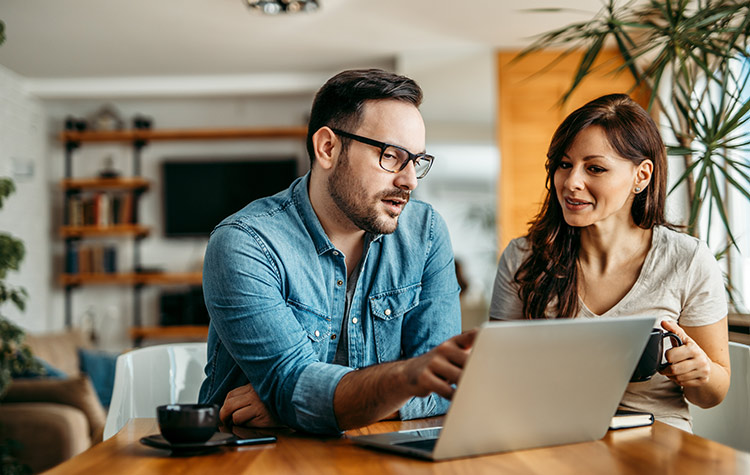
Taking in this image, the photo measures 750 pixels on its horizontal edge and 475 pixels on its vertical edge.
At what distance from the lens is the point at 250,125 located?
19.9 ft

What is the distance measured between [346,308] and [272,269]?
198 mm

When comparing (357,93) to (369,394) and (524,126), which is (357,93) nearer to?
(369,394)

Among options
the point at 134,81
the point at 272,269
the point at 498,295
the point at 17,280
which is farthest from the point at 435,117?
the point at 272,269

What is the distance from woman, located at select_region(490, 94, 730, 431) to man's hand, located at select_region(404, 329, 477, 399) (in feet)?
2.32

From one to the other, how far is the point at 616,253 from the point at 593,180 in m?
0.19

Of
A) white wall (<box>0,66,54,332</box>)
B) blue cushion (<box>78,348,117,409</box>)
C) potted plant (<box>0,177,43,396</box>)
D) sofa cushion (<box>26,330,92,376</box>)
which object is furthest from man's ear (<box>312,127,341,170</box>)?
white wall (<box>0,66,54,332</box>)

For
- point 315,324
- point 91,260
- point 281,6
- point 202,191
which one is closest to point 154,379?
point 315,324

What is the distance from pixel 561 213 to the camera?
1.69 meters

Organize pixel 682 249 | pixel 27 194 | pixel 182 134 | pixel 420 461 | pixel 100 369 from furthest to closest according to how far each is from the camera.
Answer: pixel 182 134 → pixel 27 194 → pixel 100 369 → pixel 682 249 → pixel 420 461

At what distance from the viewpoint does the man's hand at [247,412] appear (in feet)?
3.85

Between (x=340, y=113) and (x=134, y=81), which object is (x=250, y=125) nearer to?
(x=134, y=81)

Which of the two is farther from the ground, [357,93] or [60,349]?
[357,93]

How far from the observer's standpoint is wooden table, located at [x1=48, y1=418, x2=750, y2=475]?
0.86 meters

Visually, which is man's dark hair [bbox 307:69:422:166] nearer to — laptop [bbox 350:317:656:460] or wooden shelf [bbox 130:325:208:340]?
laptop [bbox 350:317:656:460]
